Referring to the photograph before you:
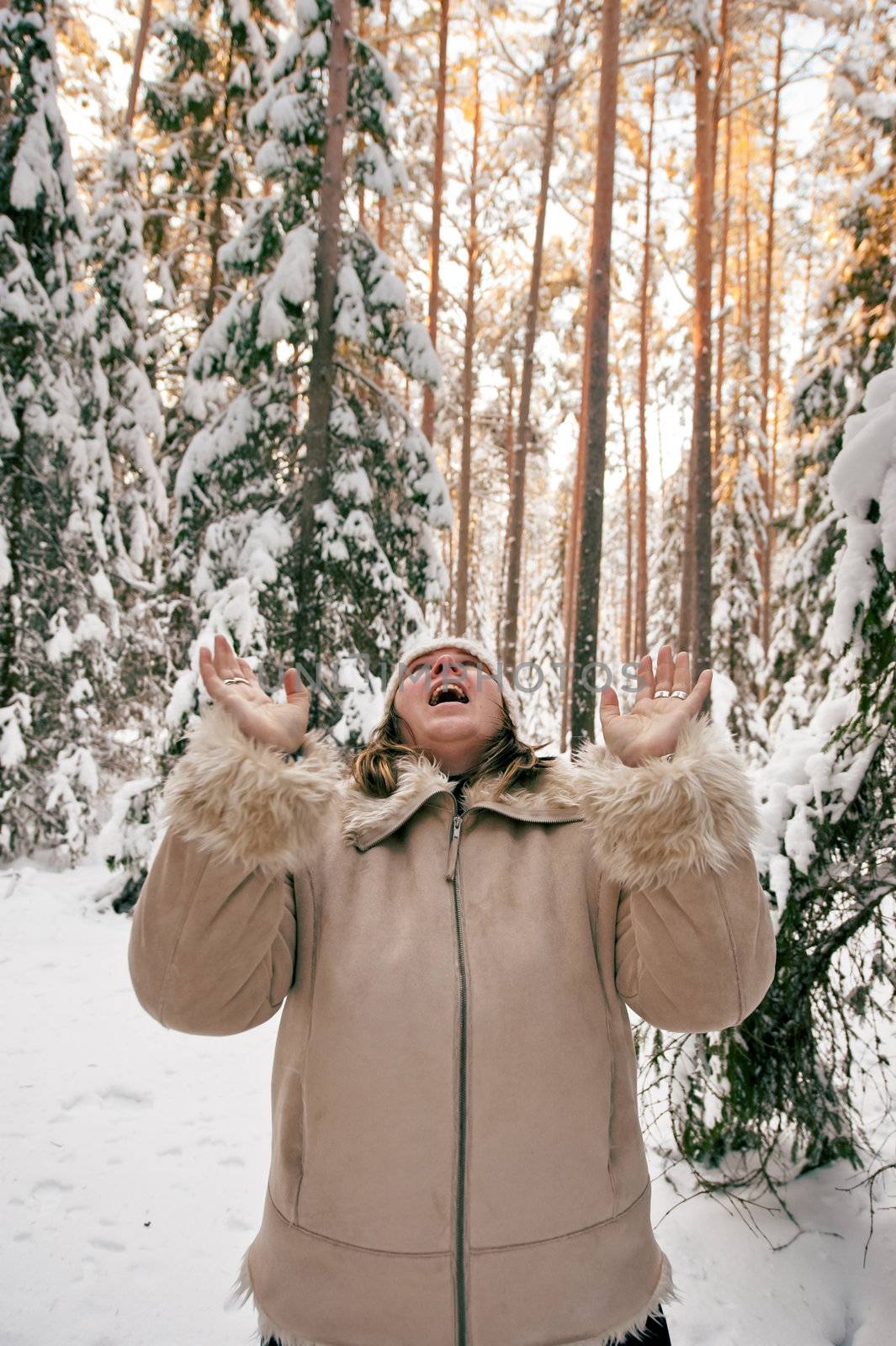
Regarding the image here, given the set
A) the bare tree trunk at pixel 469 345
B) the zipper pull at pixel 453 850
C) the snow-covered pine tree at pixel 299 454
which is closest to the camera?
the zipper pull at pixel 453 850

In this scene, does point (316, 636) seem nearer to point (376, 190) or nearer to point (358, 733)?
point (358, 733)

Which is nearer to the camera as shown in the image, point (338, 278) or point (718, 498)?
point (338, 278)

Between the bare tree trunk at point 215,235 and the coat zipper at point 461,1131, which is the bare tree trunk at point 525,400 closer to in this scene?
the bare tree trunk at point 215,235

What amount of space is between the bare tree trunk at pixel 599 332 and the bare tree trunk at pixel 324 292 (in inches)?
→ 114

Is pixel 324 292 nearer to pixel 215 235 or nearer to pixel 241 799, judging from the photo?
pixel 215 235

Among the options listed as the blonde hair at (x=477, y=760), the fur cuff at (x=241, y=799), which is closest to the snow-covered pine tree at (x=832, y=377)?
the blonde hair at (x=477, y=760)

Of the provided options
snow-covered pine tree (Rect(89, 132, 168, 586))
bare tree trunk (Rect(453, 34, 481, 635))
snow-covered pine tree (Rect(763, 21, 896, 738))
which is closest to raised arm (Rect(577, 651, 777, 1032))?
snow-covered pine tree (Rect(763, 21, 896, 738))

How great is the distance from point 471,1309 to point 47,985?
5.61 meters

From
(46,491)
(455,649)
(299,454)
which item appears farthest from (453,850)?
(46,491)

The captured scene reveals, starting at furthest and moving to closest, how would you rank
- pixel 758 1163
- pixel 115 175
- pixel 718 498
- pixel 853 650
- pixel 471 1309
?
pixel 718 498, pixel 115 175, pixel 758 1163, pixel 853 650, pixel 471 1309

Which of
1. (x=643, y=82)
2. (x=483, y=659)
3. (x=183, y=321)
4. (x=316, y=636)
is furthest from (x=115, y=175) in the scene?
(x=483, y=659)

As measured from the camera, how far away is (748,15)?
9.60 meters

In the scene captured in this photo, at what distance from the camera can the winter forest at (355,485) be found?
300 centimetres

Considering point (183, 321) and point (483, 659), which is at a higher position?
point (183, 321)
